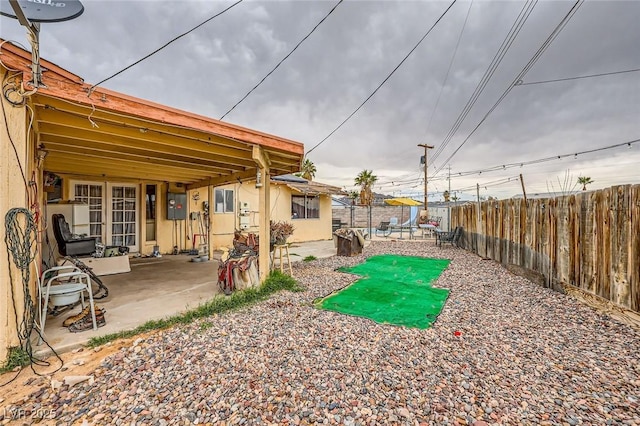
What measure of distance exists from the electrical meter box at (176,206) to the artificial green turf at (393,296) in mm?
5350

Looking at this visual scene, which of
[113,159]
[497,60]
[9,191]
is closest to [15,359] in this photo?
[9,191]

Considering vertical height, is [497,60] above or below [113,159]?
above

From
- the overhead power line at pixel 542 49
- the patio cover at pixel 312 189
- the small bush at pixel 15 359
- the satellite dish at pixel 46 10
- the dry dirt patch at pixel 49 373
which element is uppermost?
the overhead power line at pixel 542 49

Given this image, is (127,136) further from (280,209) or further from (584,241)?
(280,209)

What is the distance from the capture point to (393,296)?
14.7ft

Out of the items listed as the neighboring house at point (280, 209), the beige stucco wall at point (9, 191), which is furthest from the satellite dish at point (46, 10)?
the neighboring house at point (280, 209)

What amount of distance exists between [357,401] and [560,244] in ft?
14.9

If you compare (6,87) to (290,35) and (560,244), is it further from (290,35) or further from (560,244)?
(560,244)

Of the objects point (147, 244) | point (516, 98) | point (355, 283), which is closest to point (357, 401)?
point (355, 283)

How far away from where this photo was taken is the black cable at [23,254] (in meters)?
2.24

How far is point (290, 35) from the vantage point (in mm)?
6242

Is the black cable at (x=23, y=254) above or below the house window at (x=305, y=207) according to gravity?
below

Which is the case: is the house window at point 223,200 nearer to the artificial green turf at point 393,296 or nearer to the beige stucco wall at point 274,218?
the beige stucco wall at point 274,218

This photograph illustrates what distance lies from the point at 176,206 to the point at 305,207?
203 inches
